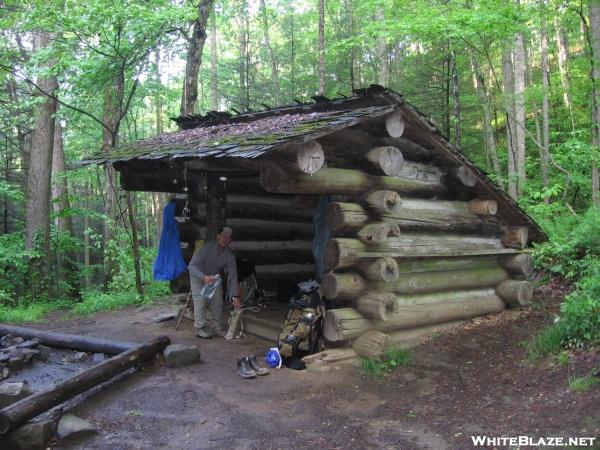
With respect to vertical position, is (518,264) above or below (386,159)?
below

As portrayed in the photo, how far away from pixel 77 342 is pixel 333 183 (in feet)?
14.8

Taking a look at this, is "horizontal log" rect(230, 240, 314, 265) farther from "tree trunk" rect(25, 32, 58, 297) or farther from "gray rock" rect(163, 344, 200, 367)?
"tree trunk" rect(25, 32, 58, 297)

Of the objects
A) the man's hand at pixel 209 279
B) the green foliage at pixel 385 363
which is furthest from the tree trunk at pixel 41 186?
the green foliage at pixel 385 363

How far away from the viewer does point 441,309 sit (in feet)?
24.9

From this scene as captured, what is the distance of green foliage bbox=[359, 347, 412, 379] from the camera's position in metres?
6.11

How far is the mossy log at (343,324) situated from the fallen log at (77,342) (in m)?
2.75

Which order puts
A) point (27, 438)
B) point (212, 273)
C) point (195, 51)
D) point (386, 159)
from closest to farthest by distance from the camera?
point (27, 438), point (386, 159), point (212, 273), point (195, 51)

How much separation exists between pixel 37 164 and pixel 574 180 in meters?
14.9

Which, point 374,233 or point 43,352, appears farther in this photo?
point 43,352

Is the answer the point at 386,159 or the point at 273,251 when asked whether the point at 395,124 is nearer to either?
the point at 386,159

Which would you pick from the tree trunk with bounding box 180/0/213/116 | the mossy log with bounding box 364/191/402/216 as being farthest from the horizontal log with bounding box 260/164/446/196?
the tree trunk with bounding box 180/0/213/116

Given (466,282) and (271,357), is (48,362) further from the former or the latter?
(466,282)

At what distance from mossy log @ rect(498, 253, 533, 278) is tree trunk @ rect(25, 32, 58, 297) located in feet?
38.8

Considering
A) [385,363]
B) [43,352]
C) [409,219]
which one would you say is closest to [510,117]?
[409,219]
